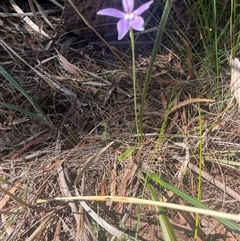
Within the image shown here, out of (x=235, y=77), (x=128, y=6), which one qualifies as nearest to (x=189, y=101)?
(x=235, y=77)

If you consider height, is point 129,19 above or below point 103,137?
above

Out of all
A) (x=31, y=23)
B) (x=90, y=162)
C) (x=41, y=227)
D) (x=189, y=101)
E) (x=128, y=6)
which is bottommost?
(x=41, y=227)

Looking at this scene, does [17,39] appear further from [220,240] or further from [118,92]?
[220,240]

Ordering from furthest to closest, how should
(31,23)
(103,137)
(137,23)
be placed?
(31,23)
(103,137)
(137,23)

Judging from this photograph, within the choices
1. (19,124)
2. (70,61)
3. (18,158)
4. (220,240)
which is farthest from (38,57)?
(220,240)

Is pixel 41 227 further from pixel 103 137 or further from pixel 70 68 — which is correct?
pixel 70 68

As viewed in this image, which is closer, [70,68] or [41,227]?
[41,227]
